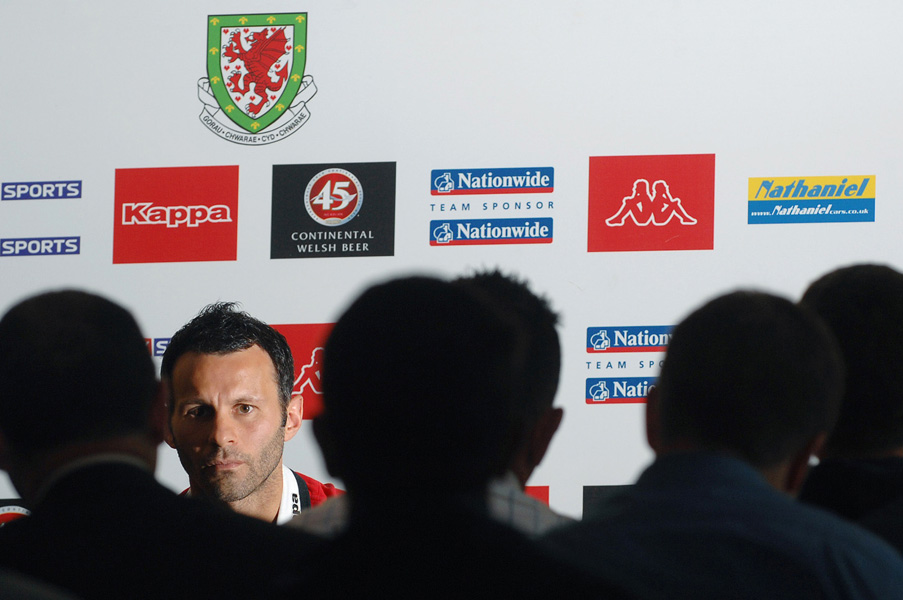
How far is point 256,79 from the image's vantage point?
3359mm

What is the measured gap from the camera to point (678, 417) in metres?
0.96

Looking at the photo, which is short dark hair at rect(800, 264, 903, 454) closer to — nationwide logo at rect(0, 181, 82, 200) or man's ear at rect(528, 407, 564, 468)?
man's ear at rect(528, 407, 564, 468)

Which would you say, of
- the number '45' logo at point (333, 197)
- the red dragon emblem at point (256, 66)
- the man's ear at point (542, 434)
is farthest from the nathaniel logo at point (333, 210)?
the man's ear at point (542, 434)

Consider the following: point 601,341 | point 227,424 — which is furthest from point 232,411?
point 601,341

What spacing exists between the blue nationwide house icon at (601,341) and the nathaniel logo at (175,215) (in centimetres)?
107

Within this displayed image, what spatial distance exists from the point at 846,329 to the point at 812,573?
13.2 inches

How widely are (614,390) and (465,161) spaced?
0.77m

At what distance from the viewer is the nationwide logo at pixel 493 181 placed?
3.09 metres

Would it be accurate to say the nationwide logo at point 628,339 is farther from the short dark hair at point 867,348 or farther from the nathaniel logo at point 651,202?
the short dark hair at point 867,348

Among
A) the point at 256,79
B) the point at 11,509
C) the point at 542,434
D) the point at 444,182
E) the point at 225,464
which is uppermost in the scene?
the point at 256,79

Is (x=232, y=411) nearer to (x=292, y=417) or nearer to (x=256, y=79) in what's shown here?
(x=292, y=417)

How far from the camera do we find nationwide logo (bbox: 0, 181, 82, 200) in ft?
10.9

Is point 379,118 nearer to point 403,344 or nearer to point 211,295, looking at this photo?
point 211,295

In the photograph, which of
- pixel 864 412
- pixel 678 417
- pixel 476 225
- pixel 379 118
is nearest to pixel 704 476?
pixel 678 417
